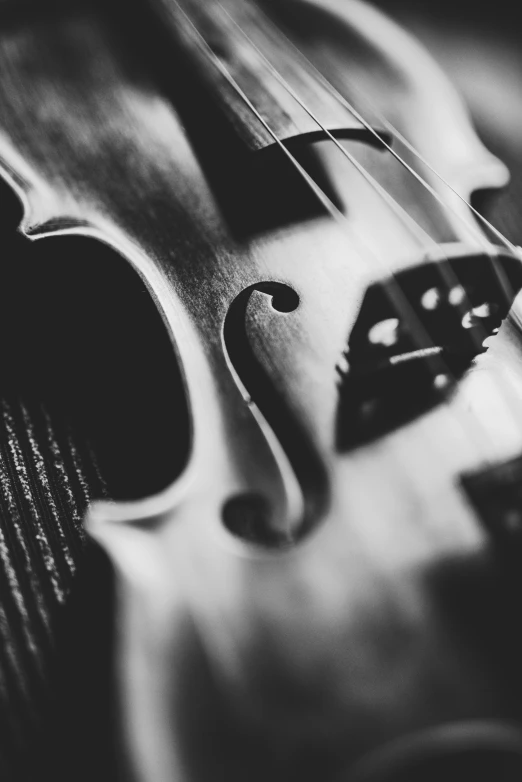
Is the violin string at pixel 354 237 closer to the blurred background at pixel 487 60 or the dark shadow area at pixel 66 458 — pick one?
the dark shadow area at pixel 66 458

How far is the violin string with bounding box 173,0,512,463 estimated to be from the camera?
20.1 inches

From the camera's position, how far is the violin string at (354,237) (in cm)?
51

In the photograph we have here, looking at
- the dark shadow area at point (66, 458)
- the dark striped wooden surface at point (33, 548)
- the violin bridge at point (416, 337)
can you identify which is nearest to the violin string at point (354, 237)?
the violin bridge at point (416, 337)

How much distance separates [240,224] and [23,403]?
30 centimetres

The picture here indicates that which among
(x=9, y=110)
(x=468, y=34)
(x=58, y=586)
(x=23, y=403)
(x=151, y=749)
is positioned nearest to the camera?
(x=151, y=749)

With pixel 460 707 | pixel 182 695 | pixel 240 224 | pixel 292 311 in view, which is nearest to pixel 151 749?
pixel 182 695

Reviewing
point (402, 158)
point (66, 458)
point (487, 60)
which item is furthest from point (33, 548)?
point (487, 60)

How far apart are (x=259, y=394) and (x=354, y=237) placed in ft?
0.82

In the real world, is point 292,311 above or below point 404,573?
above

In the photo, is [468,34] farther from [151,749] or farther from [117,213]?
[151,749]

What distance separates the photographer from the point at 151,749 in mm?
366

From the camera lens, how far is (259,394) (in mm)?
521

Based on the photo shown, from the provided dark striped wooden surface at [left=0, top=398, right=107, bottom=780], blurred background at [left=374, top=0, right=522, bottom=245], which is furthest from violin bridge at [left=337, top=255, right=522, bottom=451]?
blurred background at [left=374, top=0, right=522, bottom=245]

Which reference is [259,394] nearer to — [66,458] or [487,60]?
[66,458]
